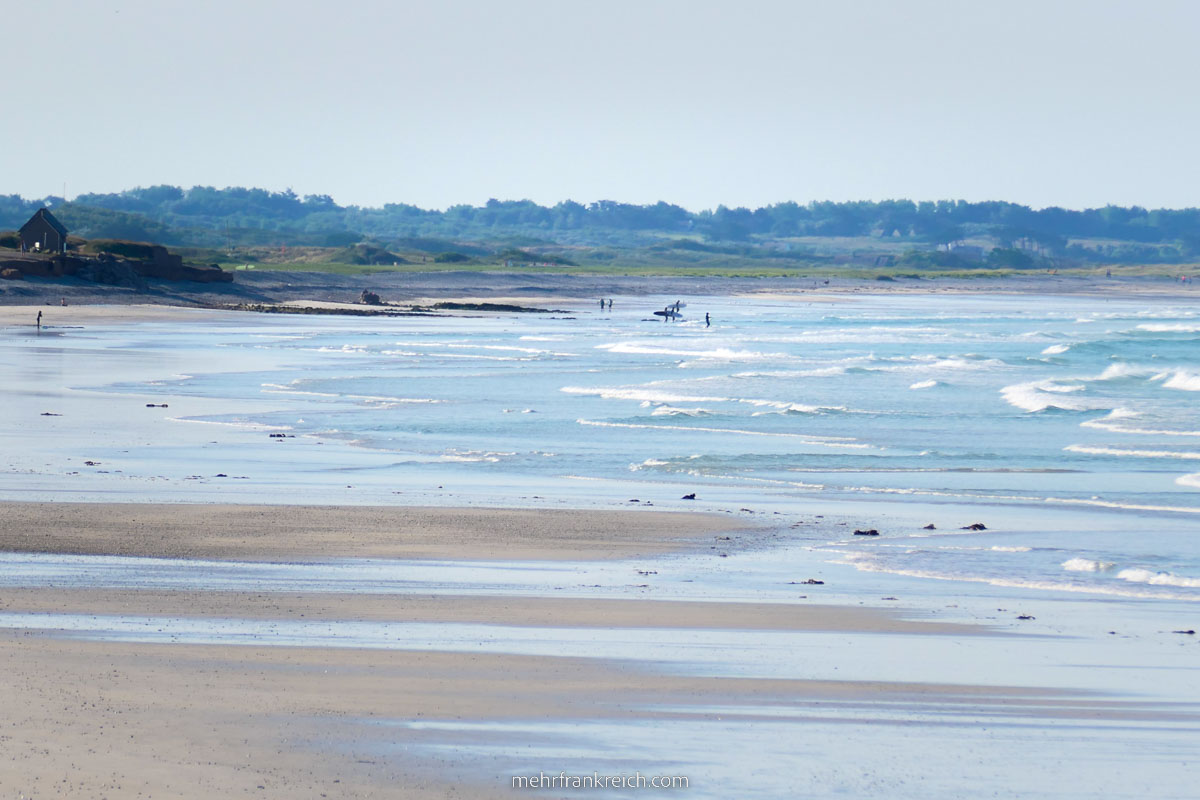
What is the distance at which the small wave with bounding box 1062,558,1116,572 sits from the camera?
1156 cm

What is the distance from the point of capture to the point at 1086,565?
11695 mm

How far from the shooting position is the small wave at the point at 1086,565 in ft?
37.9

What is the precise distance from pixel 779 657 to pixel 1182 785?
2.66 m

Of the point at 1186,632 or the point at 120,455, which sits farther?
the point at 120,455

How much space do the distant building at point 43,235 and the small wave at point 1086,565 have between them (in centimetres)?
7237

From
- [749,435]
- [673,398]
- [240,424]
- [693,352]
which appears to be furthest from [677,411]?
[693,352]

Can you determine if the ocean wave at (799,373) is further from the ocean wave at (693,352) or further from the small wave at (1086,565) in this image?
the small wave at (1086,565)

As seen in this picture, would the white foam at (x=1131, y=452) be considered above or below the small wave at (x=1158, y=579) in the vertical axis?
below

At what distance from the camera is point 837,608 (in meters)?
9.81

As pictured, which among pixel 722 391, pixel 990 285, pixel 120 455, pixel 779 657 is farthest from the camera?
pixel 990 285

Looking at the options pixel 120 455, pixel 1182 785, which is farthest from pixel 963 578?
pixel 120 455

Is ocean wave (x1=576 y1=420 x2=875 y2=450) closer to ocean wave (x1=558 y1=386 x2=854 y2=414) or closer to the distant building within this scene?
ocean wave (x1=558 y1=386 x2=854 y2=414)

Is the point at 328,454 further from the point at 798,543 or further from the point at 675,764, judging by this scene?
the point at 675,764

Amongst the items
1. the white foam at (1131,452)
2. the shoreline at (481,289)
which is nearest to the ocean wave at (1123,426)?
the white foam at (1131,452)
